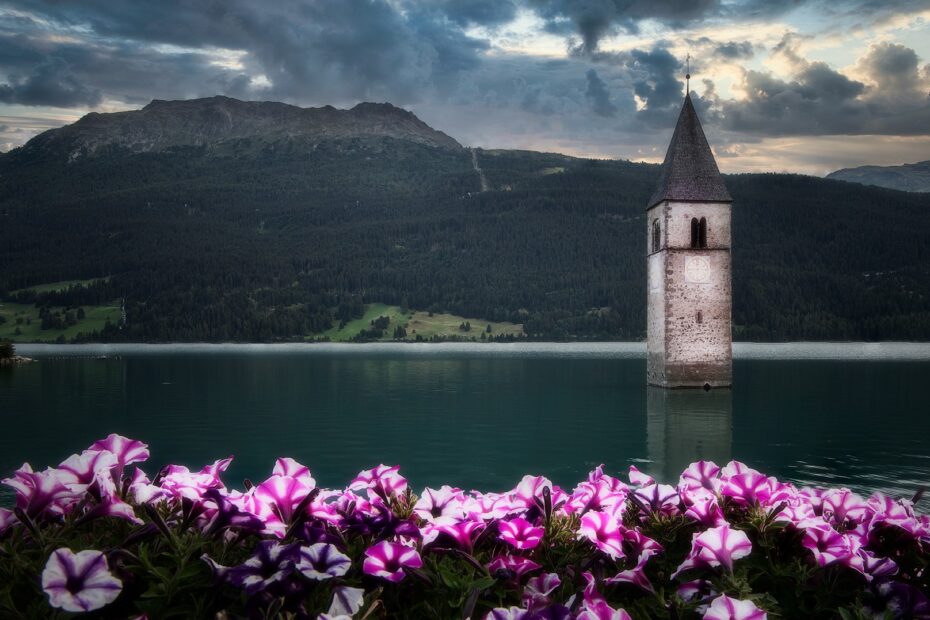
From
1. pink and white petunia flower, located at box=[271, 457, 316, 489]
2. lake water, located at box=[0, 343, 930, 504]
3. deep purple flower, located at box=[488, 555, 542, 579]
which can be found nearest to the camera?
deep purple flower, located at box=[488, 555, 542, 579]

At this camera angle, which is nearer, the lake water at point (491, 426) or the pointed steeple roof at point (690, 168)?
the lake water at point (491, 426)

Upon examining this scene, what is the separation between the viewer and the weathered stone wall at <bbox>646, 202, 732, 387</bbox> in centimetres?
5478

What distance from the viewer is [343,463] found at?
1029 inches

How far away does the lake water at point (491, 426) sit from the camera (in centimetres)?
2556

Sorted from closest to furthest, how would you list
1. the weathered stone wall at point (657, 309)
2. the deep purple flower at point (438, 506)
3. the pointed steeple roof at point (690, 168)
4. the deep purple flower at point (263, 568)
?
the deep purple flower at point (263, 568) < the deep purple flower at point (438, 506) < the weathered stone wall at point (657, 309) < the pointed steeple roof at point (690, 168)

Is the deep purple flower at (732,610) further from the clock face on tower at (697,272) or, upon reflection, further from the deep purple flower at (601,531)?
the clock face on tower at (697,272)

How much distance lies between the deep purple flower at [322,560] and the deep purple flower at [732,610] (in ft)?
4.23

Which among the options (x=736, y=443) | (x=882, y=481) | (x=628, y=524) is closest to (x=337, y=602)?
(x=628, y=524)

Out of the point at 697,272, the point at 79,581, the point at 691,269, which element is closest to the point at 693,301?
the point at 697,272

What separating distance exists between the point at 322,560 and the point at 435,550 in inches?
23.9

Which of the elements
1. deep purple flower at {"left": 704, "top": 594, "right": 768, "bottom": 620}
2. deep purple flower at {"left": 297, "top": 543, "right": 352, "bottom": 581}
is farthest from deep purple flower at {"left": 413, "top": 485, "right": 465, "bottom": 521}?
deep purple flower at {"left": 704, "top": 594, "right": 768, "bottom": 620}

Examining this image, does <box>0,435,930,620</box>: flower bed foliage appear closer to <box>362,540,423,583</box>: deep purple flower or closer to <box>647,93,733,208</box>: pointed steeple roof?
<box>362,540,423,583</box>: deep purple flower

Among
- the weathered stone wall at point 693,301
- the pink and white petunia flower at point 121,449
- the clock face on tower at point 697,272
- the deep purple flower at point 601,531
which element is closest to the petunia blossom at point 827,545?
the deep purple flower at point 601,531

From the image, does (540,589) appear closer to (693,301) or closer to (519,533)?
(519,533)
